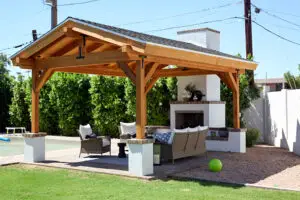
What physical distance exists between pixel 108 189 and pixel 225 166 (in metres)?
3.94

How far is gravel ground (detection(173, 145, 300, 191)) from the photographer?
342 inches

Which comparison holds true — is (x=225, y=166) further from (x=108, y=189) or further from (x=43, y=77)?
(x=43, y=77)

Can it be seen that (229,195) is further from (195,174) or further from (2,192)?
(2,192)

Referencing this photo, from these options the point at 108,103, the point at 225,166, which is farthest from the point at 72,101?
the point at 225,166

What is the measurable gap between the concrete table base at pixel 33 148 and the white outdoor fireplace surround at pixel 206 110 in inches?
221

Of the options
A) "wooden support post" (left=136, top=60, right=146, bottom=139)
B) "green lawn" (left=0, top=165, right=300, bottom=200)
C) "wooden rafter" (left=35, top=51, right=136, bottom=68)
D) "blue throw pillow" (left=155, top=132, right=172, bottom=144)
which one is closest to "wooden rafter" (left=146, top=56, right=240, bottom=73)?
"wooden support post" (left=136, top=60, right=146, bottom=139)

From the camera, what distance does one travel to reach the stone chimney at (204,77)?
15.3 metres

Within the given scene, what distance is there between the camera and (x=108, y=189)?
311 inches

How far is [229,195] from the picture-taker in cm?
731

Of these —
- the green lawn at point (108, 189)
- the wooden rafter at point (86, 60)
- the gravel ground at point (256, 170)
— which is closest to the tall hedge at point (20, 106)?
the wooden rafter at point (86, 60)

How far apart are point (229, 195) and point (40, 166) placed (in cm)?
565

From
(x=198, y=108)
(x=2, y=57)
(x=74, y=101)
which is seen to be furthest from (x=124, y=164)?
(x=2, y=57)

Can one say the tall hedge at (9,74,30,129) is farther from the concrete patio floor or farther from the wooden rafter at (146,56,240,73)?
the wooden rafter at (146,56,240,73)

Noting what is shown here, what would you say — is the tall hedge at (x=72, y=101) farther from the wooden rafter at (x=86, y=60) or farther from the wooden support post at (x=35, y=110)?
the wooden rafter at (x=86, y=60)
